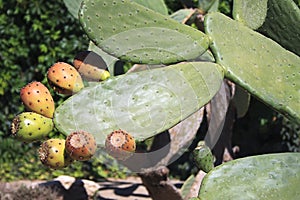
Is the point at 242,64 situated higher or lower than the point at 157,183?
higher

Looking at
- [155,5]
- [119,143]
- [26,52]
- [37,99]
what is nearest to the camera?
[119,143]

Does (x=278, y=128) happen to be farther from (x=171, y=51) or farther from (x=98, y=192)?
(x=171, y=51)

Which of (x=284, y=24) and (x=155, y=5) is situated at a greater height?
(x=284, y=24)

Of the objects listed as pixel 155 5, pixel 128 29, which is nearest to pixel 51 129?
pixel 128 29

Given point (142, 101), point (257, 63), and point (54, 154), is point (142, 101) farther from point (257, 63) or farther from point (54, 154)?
point (257, 63)

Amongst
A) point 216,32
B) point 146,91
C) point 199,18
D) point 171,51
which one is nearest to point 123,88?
point 146,91

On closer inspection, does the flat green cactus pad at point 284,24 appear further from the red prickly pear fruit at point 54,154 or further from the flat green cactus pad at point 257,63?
the red prickly pear fruit at point 54,154
